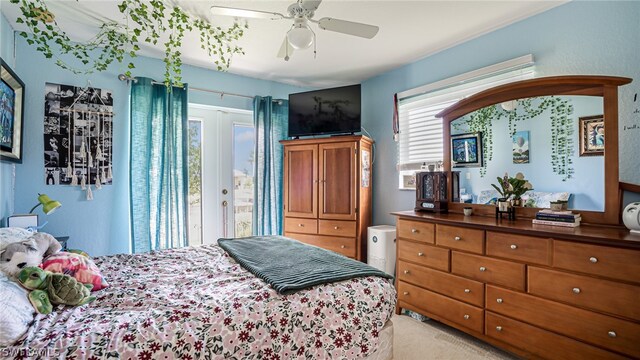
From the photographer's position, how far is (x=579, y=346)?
1.66 m

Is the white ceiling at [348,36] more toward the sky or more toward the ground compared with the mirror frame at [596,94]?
more toward the sky

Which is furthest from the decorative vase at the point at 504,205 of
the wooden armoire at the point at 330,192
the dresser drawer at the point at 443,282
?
the wooden armoire at the point at 330,192

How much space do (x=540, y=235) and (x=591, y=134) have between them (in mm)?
862

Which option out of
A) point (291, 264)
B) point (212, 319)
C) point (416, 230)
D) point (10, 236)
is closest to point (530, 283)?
point (416, 230)

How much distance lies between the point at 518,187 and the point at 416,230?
86 cm

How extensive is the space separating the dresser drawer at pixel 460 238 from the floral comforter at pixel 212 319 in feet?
2.80

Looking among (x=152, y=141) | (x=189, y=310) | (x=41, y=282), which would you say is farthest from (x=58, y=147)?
(x=189, y=310)

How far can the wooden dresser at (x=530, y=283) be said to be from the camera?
5.06 ft

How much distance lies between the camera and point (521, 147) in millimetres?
2367

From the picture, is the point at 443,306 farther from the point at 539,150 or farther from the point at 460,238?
the point at 539,150

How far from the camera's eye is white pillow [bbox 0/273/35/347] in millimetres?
958

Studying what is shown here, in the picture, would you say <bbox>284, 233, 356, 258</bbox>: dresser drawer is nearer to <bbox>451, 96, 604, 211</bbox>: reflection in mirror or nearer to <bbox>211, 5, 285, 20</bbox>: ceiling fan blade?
<bbox>451, 96, 604, 211</bbox>: reflection in mirror

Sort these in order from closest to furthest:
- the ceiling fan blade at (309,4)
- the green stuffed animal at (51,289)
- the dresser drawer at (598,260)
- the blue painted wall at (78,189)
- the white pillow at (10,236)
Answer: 1. the green stuffed animal at (51,289)
2. the white pillow at (10,236)
3. the dresser drawer at (598,260)
4. the ceiling fan blade at (309,4)
5. the blue painted wall at (78,189)

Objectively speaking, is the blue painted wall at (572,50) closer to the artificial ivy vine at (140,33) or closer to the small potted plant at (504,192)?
the small potted plant at (504,192)
